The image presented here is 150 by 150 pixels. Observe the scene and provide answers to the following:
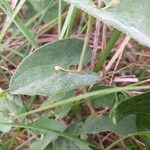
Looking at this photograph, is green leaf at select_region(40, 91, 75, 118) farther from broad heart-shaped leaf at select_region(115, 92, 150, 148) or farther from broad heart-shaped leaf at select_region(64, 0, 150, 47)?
broad heart-shaped leaf at select_region(64, 0, 150, 47)

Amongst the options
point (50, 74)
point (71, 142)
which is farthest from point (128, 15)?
point (71, 142)

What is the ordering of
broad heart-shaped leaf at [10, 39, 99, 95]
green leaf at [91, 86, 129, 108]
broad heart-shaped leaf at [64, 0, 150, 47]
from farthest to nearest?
green leaf at [91, 86, 129, 108]
broad heart-shaped leaf at [10, 39, 99, 95]
broad heart-shaped leaf at [64, 0, 150, 47]

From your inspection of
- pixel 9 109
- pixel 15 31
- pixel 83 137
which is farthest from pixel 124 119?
pixel 15 31

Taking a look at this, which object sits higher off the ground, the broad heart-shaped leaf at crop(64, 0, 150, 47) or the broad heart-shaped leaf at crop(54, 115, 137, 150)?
the broad heart-shaped leaf at crop(64, 0, 150, 47)

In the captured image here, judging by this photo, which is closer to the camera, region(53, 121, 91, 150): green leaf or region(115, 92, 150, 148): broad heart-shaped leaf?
region(115, 92, 150, 148): broad heart-shaped leaf

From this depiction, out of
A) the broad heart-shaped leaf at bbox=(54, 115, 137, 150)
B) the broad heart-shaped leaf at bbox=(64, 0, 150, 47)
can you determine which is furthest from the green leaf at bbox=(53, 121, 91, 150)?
the broad heart-shaped leaf at bbox=(64, 0, 150, 47)

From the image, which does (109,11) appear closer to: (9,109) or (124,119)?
(124,119)

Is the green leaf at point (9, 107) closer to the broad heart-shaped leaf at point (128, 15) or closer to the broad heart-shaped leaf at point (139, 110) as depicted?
the broad heart-shaped leaf at point (139, 110)
